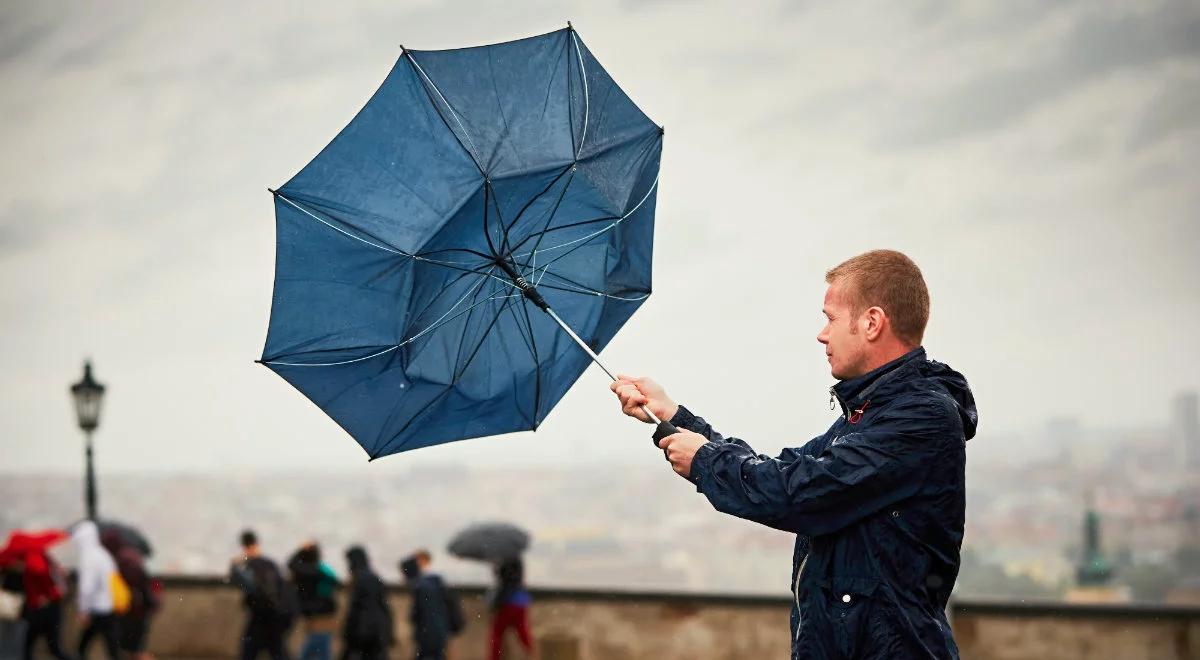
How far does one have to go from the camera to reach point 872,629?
2.49m

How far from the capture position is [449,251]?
11.7 feet

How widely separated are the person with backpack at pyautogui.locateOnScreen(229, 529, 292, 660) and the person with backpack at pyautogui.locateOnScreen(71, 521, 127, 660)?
1.12 m

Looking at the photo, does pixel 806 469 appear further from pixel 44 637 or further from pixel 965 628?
pixel 44 637

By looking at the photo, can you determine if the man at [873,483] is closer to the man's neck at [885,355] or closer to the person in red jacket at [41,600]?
the man's neck at [885,355]

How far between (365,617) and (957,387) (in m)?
9.12

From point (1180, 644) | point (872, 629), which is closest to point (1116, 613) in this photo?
point (1180, 644)

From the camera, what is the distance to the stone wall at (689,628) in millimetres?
9898

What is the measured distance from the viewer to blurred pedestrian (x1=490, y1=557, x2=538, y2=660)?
1130 centimetres

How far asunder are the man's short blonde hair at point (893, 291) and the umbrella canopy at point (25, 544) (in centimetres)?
1097

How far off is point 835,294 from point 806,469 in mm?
372

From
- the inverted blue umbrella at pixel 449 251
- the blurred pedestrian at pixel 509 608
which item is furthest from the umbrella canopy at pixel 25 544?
the inverted blue umbrella at pixel 449 251

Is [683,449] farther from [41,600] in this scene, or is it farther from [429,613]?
[41,600]

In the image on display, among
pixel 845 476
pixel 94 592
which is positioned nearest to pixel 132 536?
pixel 94 592

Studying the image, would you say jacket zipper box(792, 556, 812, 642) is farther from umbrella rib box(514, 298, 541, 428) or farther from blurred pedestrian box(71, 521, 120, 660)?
blurred pedestrian box(71, 521, 120, 660)
